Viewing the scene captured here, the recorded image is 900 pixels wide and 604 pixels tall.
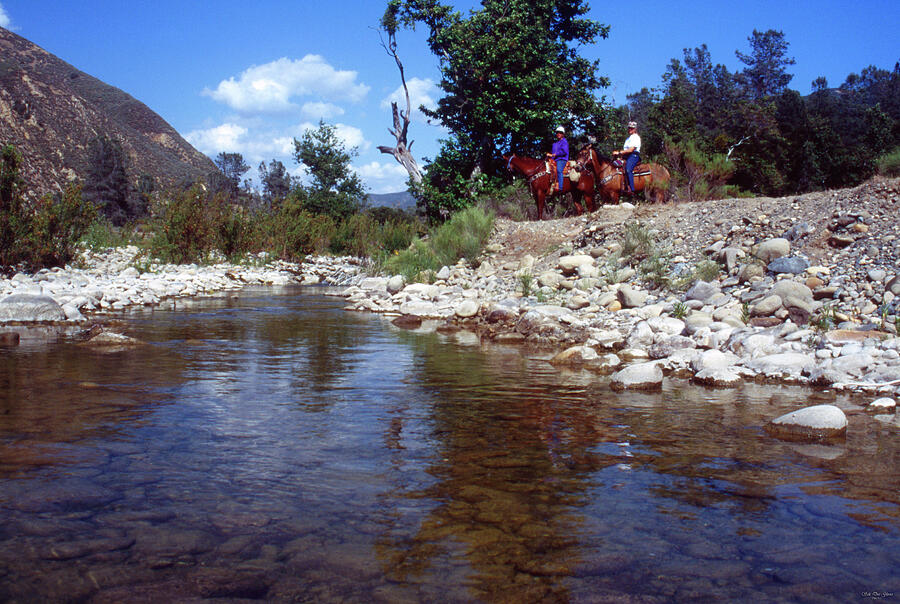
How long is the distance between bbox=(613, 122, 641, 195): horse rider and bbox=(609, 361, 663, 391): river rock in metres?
8.75

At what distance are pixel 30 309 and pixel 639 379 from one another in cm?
778

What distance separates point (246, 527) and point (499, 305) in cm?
752

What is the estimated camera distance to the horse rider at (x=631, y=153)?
44.5 ft

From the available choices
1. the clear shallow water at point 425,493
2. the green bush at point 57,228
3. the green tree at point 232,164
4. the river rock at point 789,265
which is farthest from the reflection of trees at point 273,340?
the green tree at point 232,164

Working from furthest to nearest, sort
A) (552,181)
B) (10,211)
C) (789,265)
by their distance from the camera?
(552,181)
(10,211)
(789,265)

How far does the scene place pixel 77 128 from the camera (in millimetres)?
47125

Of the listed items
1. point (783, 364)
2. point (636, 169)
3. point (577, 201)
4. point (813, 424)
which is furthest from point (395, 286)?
point (813, 424)

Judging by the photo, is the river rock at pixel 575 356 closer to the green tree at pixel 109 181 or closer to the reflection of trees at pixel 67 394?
the reflection of trees at pixel 67 394

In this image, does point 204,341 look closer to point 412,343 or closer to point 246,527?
point 412,343

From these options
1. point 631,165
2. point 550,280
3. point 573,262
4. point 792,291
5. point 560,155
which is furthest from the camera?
point 560,155

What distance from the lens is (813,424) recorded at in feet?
13.6

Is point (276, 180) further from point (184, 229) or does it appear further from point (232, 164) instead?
point (184, 229)

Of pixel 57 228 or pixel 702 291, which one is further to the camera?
pixel 57 228

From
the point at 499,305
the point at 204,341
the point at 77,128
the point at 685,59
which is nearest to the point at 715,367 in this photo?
the point at 499,305
